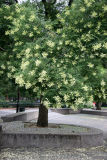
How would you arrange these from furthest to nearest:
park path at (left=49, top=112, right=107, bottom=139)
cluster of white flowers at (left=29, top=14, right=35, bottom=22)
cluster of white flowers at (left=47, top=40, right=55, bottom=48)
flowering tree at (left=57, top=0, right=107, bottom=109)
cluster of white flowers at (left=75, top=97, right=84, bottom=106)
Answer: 1. park path at (left=49, top=112, right=107, bottom=139)
2. cluster of white flowers at (left=29, top=14, right=35, bottom=22)
3. flowering tree at (left=57, top=0, right=107, bottom=109)
4. cluster of white flowers at (left=47, top=40, right=55, bottom=48)
5. cluster of white flowers at (left=75, top=97, right=84, bottom=106)

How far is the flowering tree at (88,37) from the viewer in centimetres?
905

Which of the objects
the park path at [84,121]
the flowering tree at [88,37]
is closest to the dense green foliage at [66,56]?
the flowering tree at [88,37]

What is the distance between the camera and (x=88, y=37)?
902cm

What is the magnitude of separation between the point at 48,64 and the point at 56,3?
6.34m

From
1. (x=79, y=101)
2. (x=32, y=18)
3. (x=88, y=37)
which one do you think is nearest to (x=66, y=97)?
(x=79, y=101)

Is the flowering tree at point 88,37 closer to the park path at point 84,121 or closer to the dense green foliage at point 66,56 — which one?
the dense green foliage at point 66,56

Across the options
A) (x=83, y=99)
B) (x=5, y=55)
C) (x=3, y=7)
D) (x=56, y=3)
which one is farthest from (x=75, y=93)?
(x=56, y=3)

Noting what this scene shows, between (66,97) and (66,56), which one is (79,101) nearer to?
(66,97)

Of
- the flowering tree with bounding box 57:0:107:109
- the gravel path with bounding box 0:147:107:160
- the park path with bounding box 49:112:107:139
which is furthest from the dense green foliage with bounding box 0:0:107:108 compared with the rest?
the park path with bounding box 49:112:107:139

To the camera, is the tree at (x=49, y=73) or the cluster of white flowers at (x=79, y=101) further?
the tree at (x=49, y=73)

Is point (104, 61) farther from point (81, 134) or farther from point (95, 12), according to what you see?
point (81, 134)

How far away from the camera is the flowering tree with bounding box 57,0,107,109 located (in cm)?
905

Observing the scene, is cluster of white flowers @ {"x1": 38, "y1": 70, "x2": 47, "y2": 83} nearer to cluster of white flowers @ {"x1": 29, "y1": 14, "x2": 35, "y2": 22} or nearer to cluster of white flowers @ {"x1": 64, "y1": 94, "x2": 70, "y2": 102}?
cluster of white flowers @ {"x1": 64, "y1": 94, "x2": 70, "y2": 102}

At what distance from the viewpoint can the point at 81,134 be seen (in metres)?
10.2
